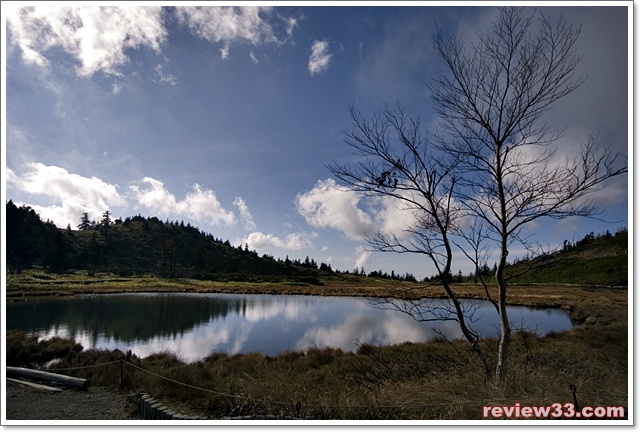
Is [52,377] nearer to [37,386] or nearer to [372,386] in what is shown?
[37,386]

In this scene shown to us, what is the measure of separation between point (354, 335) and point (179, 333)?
1091 cm

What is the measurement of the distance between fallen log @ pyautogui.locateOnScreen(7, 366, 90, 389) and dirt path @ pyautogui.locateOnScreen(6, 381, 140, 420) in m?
0.16

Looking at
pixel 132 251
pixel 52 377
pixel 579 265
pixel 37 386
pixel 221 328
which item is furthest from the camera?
pixel 132 251

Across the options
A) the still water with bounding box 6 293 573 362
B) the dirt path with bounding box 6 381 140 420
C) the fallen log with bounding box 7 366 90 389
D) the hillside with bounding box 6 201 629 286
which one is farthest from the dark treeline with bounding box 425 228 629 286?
the fallen log with bounding box 7 366 90 389

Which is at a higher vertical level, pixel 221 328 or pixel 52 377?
pixel 52 377

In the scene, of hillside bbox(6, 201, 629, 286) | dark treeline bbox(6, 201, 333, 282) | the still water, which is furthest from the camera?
dark treeline bbox(6, 201, 333, 282)

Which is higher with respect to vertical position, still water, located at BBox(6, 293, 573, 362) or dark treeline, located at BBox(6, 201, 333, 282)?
dark treeline, located at BBox(6, 201, 333, 282)

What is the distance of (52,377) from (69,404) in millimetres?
2034

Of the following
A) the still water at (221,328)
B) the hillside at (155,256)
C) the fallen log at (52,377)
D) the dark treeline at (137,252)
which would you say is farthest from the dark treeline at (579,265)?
the dark treeline at (137,252)

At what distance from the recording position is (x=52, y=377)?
8906 millimetres

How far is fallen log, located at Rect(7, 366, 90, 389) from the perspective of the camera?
8570 mm

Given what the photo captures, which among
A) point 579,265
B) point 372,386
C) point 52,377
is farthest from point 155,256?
point 579,265

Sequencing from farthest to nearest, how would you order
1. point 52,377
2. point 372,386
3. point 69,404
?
1. point 52,377
2. point 372,386
3. point 69,404

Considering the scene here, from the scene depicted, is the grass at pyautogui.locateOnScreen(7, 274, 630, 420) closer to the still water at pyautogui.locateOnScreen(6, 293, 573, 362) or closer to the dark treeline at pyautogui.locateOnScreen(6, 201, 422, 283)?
the still water at pyautogui.locateOnScreen(6, 293, 573, 362)
